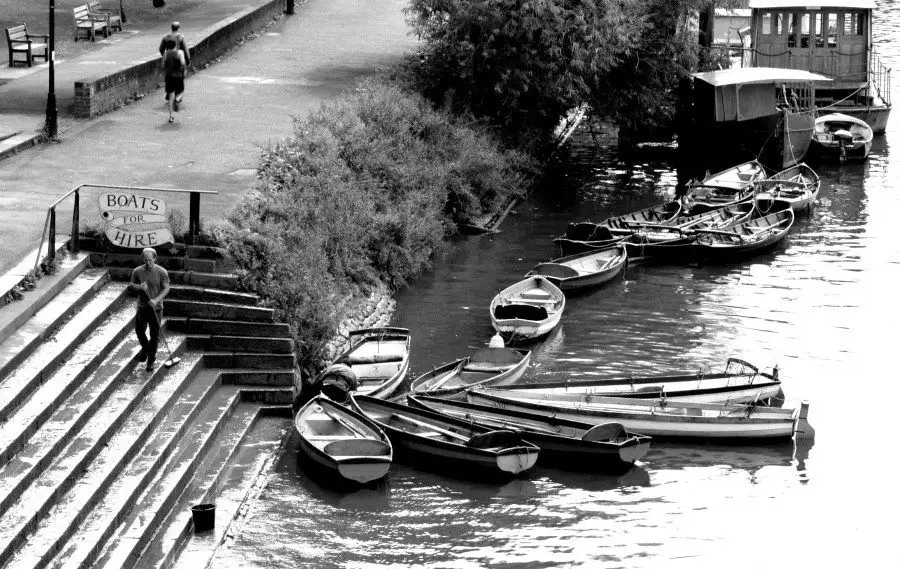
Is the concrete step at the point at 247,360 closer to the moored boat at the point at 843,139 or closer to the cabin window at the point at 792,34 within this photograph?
the moored boat at the point at 843,139

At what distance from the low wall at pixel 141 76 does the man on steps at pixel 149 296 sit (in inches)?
503

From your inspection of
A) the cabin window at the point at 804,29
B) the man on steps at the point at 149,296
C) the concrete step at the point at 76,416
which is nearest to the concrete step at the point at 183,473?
the concrete step at the point at 76,416

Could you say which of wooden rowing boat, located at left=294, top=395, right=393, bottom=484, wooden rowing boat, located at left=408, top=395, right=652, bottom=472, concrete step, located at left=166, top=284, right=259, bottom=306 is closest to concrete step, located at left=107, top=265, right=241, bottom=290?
concrete step, located at left=166, top=284, right=259, bottom=306

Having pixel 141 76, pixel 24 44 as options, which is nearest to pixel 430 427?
pixel 141 76

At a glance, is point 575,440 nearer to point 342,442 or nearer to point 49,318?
point 342,442

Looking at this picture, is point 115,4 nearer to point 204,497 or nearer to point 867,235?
point 867,235

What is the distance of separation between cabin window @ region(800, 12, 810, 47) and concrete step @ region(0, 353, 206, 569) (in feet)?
→ 105

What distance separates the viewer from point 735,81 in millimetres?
42000

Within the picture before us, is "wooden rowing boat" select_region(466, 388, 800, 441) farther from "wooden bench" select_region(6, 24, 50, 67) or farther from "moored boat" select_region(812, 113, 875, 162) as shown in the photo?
"moored boat" select_region(812, 113, 875, 162)

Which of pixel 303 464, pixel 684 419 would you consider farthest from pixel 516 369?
pixel 303 464

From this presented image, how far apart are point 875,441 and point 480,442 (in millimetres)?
6625

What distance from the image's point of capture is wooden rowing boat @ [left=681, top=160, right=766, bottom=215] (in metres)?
36.6

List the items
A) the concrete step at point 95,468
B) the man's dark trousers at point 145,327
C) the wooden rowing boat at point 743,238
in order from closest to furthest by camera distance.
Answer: the concrete step at point 95,468, the man's dark trousers at point 145,327, the wooden rowing boat at point 743,238

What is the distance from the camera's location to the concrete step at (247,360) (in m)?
21.7
